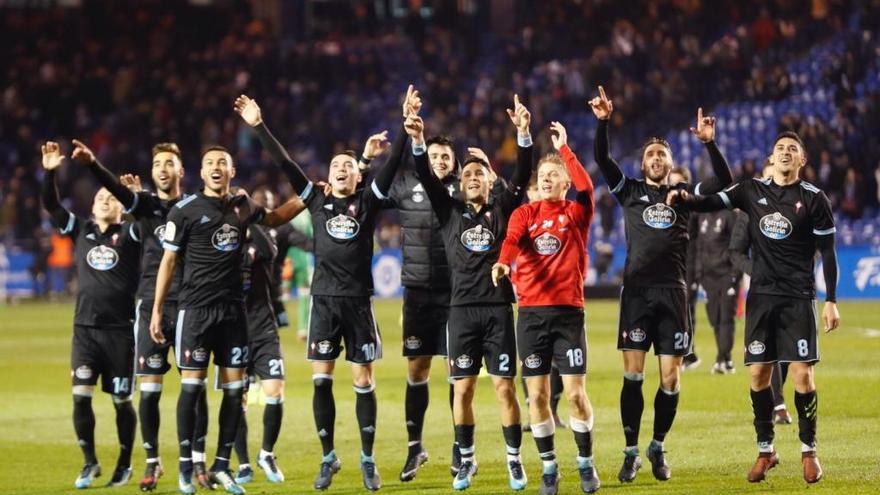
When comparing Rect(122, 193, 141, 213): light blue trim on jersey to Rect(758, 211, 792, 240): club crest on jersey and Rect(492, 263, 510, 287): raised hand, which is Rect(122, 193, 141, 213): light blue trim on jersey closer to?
Rect(492, 263, 510, 287): raised hand

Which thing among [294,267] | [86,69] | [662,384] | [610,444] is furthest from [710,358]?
[86,69]

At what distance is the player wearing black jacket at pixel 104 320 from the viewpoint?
37.7ft

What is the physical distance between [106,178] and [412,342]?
2.66m

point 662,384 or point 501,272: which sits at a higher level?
point 501,272

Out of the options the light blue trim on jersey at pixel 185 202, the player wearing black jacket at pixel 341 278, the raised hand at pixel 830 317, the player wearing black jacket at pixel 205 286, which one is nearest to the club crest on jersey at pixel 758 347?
the raised hand at pixel 830 317

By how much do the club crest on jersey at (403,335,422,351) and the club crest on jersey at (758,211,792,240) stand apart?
2810mm

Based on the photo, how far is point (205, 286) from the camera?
A: 34.3ft

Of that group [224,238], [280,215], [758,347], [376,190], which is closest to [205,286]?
[224,238]

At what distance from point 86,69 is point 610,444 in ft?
104

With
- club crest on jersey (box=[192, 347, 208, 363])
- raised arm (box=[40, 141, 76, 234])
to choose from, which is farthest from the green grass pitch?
raised arm (box=[40, 141, 76, 234])

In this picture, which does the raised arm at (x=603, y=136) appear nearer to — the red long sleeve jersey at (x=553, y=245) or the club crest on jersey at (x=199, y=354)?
the red long sleeve jersey at (x=553, y=245)

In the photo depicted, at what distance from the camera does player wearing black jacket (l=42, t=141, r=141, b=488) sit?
37.7ft

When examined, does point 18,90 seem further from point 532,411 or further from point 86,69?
point 532,411

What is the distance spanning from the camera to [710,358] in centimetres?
1939
